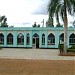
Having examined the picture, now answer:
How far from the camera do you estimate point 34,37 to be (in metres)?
53.6

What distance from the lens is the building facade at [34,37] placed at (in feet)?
171

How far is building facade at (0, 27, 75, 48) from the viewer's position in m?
52.1

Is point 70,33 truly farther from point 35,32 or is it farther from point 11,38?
point 11,38

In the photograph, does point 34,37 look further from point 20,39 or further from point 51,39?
point 51,39

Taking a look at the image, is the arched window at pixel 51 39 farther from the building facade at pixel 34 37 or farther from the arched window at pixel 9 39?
the arched window at pixel 9 39

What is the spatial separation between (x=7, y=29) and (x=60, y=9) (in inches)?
Answer: 914
